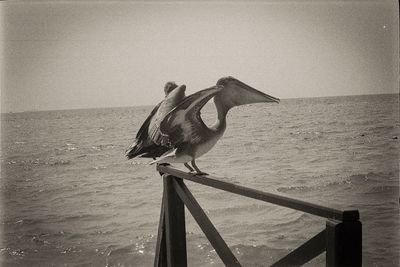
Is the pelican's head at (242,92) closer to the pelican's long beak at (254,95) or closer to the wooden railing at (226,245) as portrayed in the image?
the pelican's long beak at (254,95)

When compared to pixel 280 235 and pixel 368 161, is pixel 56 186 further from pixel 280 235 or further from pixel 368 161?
pixel 368 161

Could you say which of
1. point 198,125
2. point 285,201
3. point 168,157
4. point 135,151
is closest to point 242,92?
point 198,125

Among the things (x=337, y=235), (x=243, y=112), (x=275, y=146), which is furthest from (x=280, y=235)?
(x=243, y=112)

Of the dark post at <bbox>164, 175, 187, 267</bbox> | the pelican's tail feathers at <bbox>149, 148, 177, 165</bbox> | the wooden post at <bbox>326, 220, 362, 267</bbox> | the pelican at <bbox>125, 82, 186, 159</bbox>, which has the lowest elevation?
the dark post at <bbox>164, 175, 187, 267</bbox>

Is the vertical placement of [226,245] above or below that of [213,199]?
above

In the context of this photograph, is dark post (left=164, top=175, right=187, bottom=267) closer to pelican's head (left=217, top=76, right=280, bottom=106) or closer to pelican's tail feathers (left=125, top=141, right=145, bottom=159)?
pelican's tail feathers (left=125, top=141, right=145, bottom=159)

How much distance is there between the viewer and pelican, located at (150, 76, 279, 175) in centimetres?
203

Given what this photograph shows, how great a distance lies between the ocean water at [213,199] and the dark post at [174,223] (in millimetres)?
516

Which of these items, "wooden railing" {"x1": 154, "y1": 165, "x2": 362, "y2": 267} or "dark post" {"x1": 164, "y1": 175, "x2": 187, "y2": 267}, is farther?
"dark post" {"x1": 164, "y1": 175, "x2": 187, "y2": 267}

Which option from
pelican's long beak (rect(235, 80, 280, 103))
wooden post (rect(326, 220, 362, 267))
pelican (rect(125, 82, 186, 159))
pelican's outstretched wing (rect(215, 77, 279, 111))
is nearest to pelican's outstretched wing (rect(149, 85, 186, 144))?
pelican (rect(125, 82, 186, 159))

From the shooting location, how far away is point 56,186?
1258 cm

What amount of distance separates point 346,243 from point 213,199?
868 cm

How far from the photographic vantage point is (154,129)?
2.18 metres

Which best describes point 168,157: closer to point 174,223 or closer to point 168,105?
point 168,105
